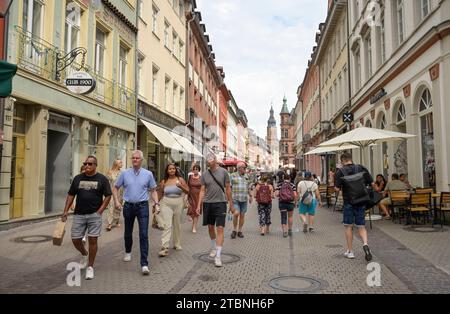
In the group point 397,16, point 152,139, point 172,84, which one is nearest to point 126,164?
point 152,139

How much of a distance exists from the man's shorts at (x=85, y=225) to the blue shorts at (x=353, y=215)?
4.20 m

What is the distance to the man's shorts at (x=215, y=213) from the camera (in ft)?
23.3

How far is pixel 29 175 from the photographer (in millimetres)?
11305

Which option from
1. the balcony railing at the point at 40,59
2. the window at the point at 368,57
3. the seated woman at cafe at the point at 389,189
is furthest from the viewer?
the window at the point at 368,57

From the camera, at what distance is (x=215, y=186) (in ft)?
23.7

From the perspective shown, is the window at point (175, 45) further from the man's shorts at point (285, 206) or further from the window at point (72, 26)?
the man's shorts at point (285, 206)

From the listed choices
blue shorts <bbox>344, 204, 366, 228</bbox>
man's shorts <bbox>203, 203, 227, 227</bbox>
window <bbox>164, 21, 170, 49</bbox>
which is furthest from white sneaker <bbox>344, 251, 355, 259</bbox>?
window <bbox>164, 21, 170, 49</bbox>

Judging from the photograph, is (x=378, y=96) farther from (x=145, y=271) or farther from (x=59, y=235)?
(x=59, y=235)

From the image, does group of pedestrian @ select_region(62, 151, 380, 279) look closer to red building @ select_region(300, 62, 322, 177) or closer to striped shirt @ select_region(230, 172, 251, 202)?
striped shirt @ select_region(230, 172, 251, 202)

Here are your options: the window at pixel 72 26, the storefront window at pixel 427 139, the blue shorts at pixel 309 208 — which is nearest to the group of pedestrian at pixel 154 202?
the blue shorts at pixel 309 208

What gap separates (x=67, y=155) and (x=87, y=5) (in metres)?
5.47

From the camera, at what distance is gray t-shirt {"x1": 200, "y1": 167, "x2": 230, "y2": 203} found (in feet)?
23.5

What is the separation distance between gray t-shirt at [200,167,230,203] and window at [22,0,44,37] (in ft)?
24.3

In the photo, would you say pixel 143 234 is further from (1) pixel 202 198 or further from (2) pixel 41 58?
(2) pixel 41 58
